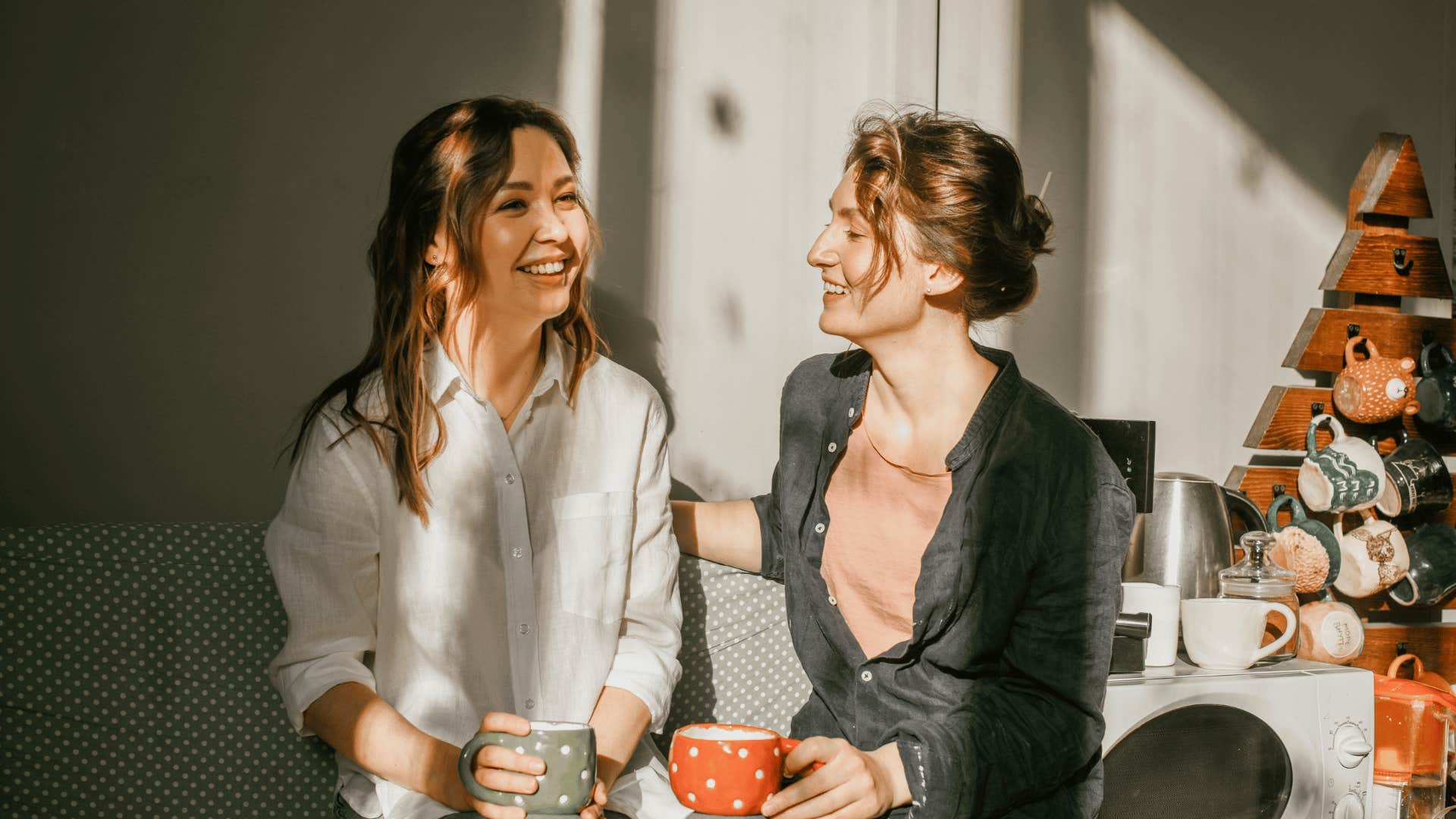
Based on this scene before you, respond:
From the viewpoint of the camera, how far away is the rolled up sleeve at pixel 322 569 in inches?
48.2

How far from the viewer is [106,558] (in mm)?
1341

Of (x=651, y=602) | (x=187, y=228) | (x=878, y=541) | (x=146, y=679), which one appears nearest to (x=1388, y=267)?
(x=878, y=541)

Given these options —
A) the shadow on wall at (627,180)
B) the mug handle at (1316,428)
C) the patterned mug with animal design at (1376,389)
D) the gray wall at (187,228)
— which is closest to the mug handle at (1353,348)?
the patterned mug with animal design at (1376,389)

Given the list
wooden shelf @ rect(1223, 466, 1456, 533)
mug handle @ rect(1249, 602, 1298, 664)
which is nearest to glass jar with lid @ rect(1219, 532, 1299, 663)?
mug handle @ rect(1249, 602, 1298, 664)

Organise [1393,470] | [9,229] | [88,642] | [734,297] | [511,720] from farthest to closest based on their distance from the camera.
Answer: [1393,470] → [734,297] → [9,229] → [88,642] → [511,720]

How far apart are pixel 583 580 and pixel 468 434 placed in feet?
0.70

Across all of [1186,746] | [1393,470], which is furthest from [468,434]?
[1393,470]

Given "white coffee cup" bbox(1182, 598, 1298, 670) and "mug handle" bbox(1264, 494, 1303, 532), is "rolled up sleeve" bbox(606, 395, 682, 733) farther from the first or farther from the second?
"mug handle" bbox(1264, 494, 1303, 532)

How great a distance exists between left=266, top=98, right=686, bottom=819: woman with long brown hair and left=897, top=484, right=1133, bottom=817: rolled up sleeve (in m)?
0.30

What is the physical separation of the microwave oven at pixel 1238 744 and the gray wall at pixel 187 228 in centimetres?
117

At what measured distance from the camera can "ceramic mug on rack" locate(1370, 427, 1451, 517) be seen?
2119 mm

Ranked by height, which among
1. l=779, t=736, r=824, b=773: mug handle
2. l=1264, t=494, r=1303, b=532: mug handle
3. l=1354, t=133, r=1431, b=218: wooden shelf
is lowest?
l=779, t=736, r=824, b=773: mug handle

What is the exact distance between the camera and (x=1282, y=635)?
1.70 metres

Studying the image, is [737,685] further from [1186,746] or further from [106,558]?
[106,558]
